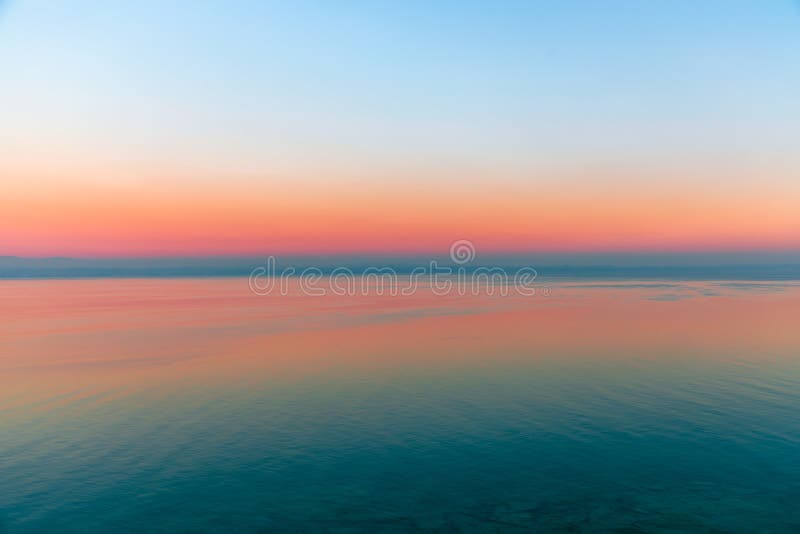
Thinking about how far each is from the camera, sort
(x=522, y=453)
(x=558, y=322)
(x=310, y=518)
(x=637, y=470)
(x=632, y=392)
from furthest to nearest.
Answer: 1. (x=558, y=322)
2. (x=632, y=392)
3. (x=522, y=453)
4. (x=637, y=470)
5. (x=310, y=518)

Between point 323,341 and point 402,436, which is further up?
point 323,341

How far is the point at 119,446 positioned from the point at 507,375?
25.3 m

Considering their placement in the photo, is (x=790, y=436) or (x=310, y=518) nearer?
(x=310, y=518)

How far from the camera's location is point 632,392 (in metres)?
31.6

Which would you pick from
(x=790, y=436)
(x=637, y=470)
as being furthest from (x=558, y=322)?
(x=637, y=470)

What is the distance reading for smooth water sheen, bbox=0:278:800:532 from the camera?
1745 centimetres

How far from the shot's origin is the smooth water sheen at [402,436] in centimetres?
1745

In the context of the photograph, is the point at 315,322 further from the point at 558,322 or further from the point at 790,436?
the point at 790,436

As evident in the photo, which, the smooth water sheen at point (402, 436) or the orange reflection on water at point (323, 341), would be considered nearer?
the smooth water sheen at point (402, 436)

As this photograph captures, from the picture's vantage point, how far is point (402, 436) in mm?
24484

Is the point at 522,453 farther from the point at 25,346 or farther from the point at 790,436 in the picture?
the point at 25,346

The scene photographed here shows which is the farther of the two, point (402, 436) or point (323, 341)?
point (323, 341)

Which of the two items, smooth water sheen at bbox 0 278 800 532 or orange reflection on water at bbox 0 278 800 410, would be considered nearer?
smooth water sheen at bbox 0 278 800 532

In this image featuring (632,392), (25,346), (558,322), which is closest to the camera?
(632,392)
